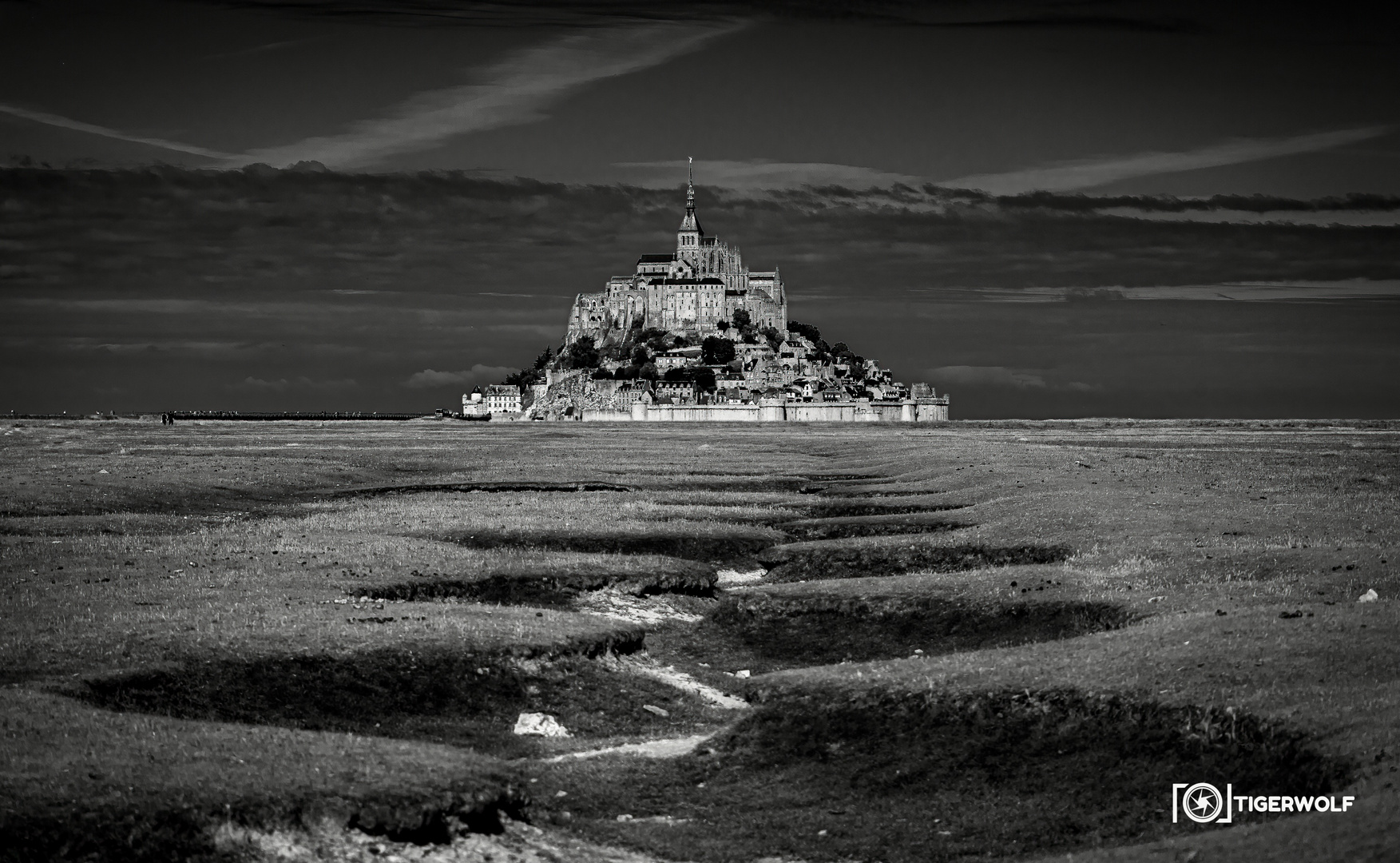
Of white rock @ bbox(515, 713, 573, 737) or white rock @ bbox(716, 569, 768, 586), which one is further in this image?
white rock @ bbox(716, 569, 768, 586)

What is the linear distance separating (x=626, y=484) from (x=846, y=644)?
37.5 meters

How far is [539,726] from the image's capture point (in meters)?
19.1

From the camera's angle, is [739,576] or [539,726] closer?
[539,726]

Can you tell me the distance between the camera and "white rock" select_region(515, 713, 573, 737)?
18984mm

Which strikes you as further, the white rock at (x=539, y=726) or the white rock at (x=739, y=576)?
the white rock at (x=739, y=576)

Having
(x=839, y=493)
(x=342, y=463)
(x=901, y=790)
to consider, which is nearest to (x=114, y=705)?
(x=901, y=790)

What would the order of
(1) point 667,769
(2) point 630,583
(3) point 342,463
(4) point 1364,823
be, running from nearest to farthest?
(4) point 1364,823
(1) point 667,769
(2) point 630,583
(3) point 342,463

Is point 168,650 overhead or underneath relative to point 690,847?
overhead

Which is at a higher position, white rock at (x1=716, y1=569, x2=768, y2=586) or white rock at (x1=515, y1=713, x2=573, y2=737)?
white rock at (x1=515, y1=713, x2=573, y2=737)

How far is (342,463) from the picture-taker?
246 feet

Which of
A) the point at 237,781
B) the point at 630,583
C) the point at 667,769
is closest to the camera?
the point at 237,781

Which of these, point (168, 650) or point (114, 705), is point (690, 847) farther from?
point (168, 650)

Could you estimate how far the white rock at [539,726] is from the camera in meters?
19.0

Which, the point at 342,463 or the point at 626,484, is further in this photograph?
the point at 342,463
